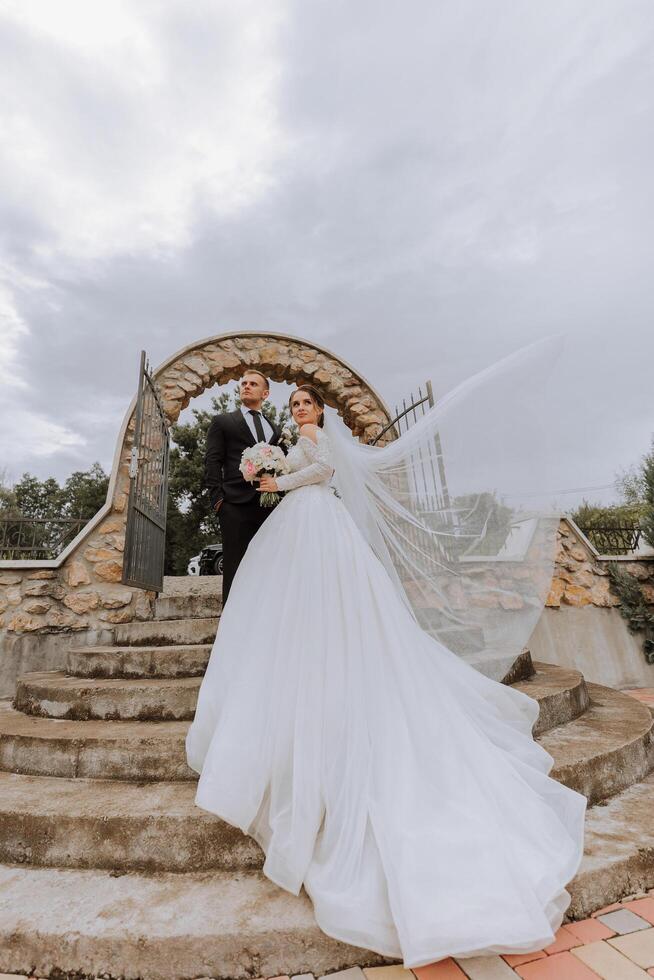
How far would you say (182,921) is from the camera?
1.42m

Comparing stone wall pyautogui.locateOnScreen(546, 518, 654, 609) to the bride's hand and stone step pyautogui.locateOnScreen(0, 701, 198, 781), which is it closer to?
the bride's hand

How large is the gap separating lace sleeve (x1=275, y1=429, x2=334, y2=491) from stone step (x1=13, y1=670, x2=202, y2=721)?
123 cm

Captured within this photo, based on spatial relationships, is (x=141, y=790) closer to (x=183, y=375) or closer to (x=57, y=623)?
(x=57, y=623)

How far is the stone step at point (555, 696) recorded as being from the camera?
270 centimetres

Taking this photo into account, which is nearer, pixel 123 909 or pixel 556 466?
pixel 123 909

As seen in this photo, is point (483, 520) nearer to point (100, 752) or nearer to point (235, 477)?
point (235, 477)

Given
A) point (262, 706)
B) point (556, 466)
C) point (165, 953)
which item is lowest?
point (165, 953)

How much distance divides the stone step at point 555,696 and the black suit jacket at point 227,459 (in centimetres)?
213

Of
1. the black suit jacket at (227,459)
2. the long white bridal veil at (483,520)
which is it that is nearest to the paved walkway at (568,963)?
the long white bridal veil at (483,520)

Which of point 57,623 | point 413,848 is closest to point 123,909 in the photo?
point 413,848

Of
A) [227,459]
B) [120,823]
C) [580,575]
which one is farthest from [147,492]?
[580,575]

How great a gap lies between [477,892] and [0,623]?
441cm

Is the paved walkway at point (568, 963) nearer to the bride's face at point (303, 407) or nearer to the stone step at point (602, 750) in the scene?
the stone step at point (602, 750)

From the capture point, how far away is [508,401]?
8.36 feet
